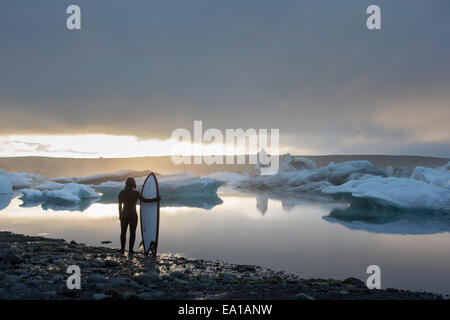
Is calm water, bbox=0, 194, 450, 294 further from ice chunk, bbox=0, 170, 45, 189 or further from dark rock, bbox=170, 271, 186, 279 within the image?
ice chunk, bbox=0, 170, 45, 189

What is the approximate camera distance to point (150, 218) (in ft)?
23.3

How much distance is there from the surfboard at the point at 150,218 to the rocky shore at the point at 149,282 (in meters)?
0.48

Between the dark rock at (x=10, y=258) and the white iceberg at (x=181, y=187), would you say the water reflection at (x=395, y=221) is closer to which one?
the dark rock at (x=10, y=258)

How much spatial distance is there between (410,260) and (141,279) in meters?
6.33

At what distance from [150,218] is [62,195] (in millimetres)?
17016

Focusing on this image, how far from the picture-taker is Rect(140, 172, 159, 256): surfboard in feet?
23.1

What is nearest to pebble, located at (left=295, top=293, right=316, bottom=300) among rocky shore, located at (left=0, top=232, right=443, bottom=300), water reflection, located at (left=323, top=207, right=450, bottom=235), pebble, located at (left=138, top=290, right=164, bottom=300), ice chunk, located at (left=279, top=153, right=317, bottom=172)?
rocky shore, located at (left=0, top=232, right=443, bottom=300)

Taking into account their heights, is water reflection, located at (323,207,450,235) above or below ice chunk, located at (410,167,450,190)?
below

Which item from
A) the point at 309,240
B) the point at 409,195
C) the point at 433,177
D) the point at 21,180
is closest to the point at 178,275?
the point at 309,240

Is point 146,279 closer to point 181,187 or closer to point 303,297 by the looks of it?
point 303,297

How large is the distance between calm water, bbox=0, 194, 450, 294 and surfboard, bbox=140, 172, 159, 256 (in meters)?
→ 1.22
